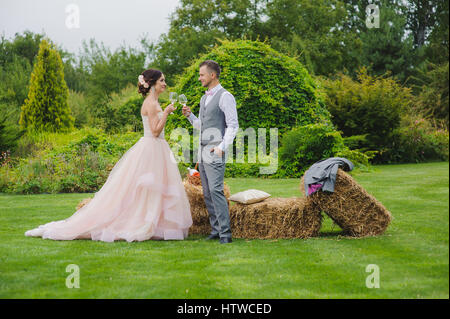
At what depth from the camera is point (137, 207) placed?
6297 mm

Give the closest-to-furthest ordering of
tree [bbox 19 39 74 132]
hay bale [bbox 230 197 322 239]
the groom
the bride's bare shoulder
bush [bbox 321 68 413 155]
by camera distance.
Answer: the groom < hay bale [bbox 230 197 322 239] < the bride's bare shoulder < bush [bbox 321 68 413 155] < tree [bbox 19 39 74 132]

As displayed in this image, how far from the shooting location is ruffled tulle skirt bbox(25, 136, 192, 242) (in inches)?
245

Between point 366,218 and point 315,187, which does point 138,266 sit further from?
point 366,218

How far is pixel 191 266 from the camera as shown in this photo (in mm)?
4824

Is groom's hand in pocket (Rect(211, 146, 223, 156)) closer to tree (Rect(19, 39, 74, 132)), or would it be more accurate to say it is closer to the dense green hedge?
the dense green hedge

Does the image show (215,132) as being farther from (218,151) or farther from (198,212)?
(198,212)

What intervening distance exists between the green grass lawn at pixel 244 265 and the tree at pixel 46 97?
38.0ft

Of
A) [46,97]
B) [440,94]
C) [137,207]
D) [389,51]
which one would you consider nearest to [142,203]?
[137,207]

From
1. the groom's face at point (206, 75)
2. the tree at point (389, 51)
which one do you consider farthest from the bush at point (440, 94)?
the tree at point (389, 51)

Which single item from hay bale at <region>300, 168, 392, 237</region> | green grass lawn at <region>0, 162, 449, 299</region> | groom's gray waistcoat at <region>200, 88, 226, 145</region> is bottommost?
green grass lawn at <region>0, 162, 449, 299</region>

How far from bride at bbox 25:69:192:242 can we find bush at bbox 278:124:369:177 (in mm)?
6767

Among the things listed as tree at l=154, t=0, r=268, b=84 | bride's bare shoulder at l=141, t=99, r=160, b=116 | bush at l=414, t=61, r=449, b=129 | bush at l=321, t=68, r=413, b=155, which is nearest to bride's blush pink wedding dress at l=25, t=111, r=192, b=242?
bride's bare shoulder at l=141, t=99, r=160, b=116

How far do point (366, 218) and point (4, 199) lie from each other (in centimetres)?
764

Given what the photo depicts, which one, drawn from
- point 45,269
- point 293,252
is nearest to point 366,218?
point 293,252
